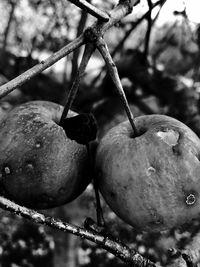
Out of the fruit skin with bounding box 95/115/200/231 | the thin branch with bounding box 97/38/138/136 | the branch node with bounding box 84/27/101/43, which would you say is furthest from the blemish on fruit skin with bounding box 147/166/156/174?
the branch node with bounding box 84/27/101/43

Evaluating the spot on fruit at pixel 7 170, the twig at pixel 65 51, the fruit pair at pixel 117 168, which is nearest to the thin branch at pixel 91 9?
the twig at pixel 65 51

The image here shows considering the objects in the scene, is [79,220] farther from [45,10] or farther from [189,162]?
[189,162]

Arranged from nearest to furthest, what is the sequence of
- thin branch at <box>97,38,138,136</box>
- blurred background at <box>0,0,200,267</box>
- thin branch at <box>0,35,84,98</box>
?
thin branch at <box>0,35,84,98</box>
thin branch at <box>97,38,138,136</box>
blurred background at <box>0,0,200,267</box>

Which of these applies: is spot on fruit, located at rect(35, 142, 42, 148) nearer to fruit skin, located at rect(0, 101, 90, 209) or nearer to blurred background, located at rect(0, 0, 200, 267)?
fruit skin, located at rect(0, 101, 90, 209)

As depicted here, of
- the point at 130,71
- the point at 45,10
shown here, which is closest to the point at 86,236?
the point at 130,71

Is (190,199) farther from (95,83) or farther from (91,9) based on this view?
(95,83)

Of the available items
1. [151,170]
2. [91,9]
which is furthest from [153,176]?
[91,9]

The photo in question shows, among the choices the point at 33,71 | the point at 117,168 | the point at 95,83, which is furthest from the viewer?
the point at 95,83

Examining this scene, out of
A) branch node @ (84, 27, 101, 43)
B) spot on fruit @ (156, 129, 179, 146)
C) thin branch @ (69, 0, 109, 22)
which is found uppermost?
thin branch @ (69, 0, 109, 22)
